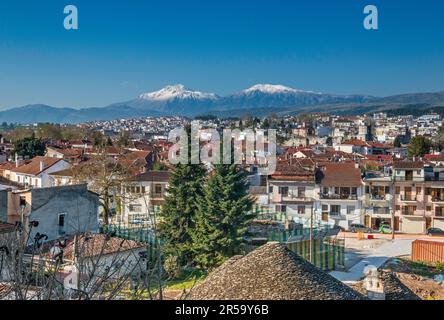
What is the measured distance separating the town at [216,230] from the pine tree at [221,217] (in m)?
0.03

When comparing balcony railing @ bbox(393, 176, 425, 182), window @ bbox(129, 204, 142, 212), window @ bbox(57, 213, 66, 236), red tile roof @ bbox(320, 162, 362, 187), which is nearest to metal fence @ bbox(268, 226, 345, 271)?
window @ bbox(57, 213, 66, 236)

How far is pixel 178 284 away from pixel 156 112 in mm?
188127

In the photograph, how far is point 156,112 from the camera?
650 ft

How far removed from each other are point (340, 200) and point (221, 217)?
10.6 metres

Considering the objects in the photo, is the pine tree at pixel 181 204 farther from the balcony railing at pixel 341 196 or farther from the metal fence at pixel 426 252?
the balcony railing at pixel 341 196

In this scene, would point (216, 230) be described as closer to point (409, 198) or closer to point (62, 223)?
point (62, 223)

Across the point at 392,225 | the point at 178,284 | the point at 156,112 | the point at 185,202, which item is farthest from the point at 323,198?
the point at 156,112

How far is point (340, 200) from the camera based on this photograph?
2420 cm

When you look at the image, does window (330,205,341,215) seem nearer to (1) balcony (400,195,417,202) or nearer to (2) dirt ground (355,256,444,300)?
(1) balcony (400,195,417,202)

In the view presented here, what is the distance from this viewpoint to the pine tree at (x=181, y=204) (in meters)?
15.7

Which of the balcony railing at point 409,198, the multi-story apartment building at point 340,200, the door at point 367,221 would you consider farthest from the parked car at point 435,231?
the multi-story apartment building at point 340,200

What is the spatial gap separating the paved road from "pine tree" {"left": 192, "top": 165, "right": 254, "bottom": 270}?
295 cm

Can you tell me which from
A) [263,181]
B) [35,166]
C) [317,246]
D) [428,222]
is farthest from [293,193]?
[35,166]
